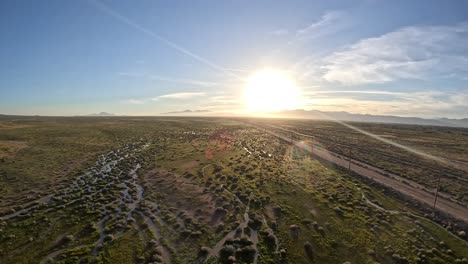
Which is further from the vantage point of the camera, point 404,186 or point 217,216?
point 404,186

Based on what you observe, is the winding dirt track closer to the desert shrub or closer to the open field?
the open field

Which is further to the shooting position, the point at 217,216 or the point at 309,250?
the point at 217,216

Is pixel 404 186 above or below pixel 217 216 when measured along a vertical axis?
below

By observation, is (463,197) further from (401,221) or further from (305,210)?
(305,210)

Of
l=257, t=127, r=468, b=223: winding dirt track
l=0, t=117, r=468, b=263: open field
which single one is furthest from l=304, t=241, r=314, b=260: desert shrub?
l=257, t=127, r=468, b=223: winding dirt track

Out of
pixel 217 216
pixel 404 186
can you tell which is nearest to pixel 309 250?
pixel 217 216

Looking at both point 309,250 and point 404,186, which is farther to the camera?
point 404,186

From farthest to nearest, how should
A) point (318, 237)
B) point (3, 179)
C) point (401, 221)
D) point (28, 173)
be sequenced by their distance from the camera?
point (28, 173) < point (3, 179) < point (401, 221) < point (318, 237)

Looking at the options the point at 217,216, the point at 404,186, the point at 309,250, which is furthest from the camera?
the point at 404,186

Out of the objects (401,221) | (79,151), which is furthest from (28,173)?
(401,221)

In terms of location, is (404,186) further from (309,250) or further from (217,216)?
(217,216)

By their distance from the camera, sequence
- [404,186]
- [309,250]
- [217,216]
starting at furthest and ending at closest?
[404,186], [217,216], [309,250]
